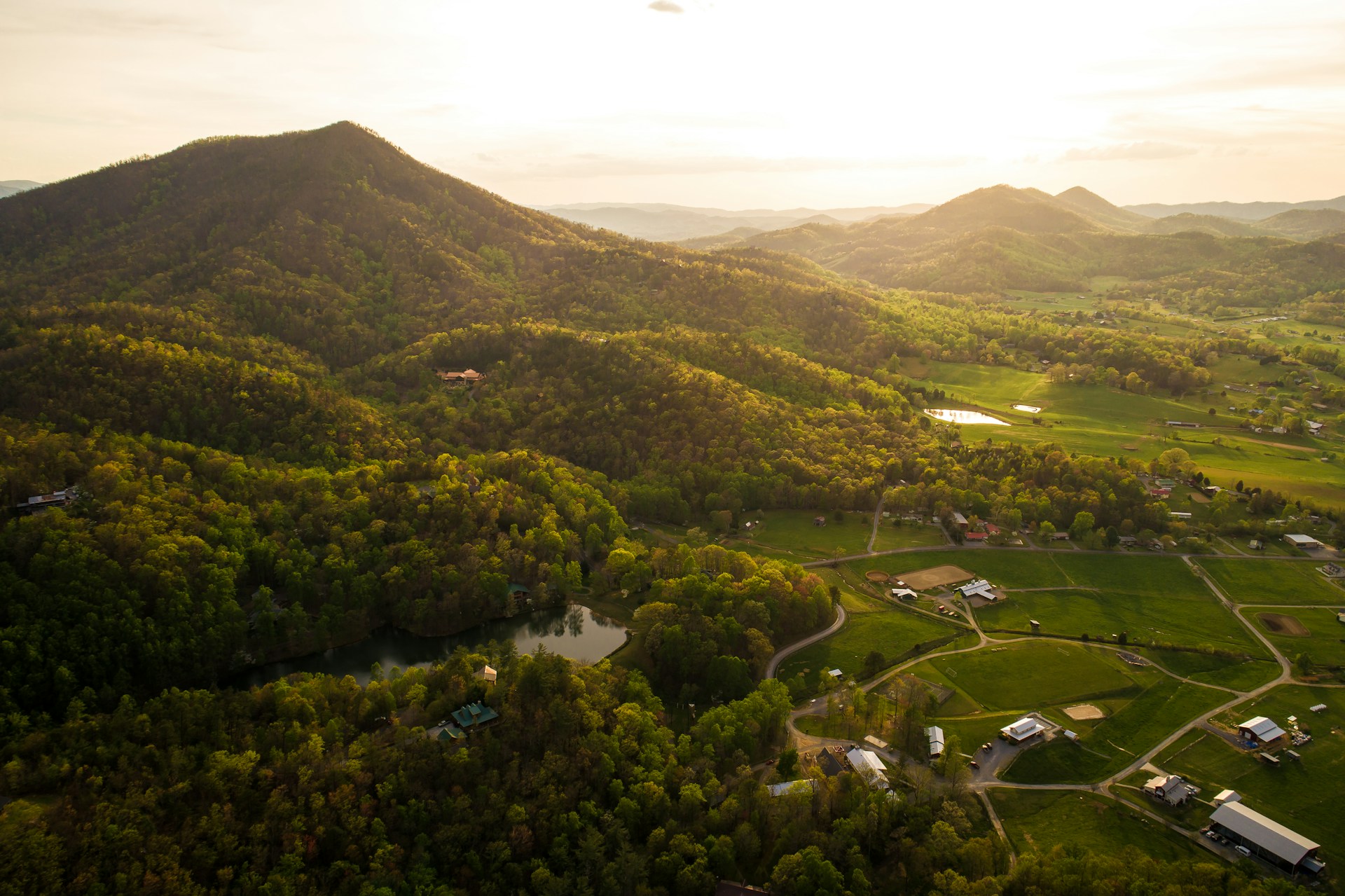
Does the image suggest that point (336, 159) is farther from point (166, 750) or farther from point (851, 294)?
point (166, 750)

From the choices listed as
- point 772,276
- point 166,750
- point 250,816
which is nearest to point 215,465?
point 166,750

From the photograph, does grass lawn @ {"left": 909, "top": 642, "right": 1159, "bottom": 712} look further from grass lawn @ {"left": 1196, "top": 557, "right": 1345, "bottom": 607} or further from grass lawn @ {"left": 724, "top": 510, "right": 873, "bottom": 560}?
Result: grass lawn @ {"left": 724, "top": 510, "right": 873, "bottom": 560}

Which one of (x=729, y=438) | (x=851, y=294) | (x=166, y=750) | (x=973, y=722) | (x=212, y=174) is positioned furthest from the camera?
(x=851, y=294)

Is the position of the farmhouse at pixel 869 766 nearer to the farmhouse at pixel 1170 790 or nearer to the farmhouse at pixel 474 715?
the farmhouse at pixel 1170 790

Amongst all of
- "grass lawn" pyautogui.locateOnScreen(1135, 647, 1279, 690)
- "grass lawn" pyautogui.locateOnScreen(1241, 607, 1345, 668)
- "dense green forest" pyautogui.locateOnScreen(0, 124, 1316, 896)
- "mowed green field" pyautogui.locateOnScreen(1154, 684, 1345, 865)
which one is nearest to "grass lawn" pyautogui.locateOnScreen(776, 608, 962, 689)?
"dense green forest" pyautogui.locateOnScreen(0, 124, 1316, 896)

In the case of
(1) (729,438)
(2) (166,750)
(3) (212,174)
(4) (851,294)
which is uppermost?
(3) (212,174)

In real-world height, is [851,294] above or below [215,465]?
above
